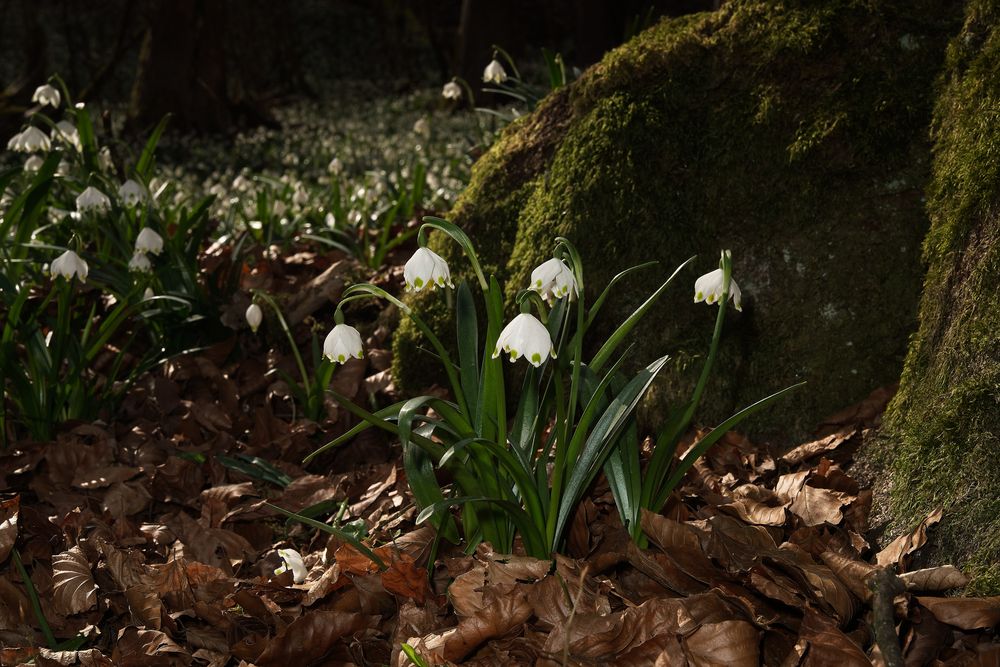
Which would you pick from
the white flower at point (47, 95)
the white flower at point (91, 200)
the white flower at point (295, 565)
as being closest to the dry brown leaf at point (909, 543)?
the white flower at point (295, 565)

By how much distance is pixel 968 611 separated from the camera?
1604mm

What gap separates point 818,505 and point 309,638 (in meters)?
1.07

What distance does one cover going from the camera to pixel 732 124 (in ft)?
8.94

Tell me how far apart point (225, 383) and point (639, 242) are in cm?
160

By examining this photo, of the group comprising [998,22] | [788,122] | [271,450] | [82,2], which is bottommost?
[271,450]

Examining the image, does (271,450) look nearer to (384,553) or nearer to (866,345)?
(384,553)

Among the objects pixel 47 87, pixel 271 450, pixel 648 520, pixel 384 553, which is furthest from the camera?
pixel 47 87

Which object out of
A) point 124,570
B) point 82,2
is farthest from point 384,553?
point 82,2

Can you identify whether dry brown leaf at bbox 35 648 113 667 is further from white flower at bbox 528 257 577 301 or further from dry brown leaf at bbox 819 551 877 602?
dry brown leaf at bbox 819 551 877 602

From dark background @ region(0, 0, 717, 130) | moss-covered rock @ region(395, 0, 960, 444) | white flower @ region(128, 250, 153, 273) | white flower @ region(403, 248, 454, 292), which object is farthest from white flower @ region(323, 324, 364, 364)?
dark background @ region(0, 0, 717, 130)

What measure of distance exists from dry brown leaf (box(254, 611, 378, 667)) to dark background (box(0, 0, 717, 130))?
19.8 feet

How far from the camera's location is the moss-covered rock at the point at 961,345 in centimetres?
179

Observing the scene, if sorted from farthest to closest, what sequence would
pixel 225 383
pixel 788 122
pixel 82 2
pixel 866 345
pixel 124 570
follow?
pixel 82 2, pixel 225 383, pixel 788 122, pixel 866 345, pixel 124 570

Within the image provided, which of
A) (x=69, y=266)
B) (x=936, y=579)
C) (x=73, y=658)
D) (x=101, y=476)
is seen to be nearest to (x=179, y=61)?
(x=69, y=266)
